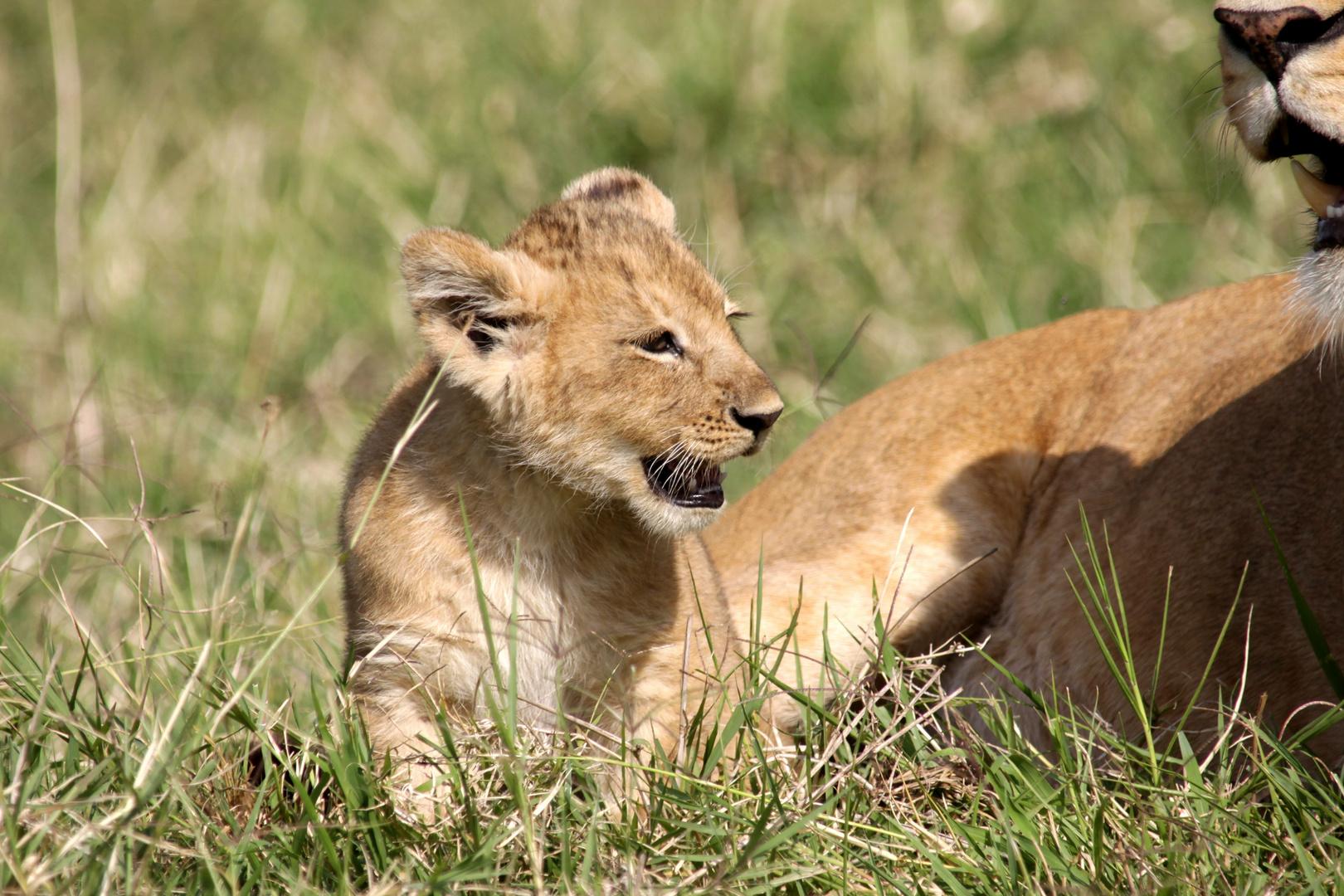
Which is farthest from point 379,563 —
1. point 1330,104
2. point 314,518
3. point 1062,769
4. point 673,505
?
point 314,518

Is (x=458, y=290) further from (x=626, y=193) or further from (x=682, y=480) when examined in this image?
(x=626, y=193)

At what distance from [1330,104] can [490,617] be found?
1731mm

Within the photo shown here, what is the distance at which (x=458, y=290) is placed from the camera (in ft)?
8.36

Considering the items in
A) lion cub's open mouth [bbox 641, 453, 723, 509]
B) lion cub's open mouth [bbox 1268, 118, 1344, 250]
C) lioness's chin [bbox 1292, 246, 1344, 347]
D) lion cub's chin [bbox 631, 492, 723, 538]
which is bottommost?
lion cub's chin [bbox 631, 492, 723, 538]

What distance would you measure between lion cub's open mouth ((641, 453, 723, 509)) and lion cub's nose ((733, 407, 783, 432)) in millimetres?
102

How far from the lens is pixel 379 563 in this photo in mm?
2633

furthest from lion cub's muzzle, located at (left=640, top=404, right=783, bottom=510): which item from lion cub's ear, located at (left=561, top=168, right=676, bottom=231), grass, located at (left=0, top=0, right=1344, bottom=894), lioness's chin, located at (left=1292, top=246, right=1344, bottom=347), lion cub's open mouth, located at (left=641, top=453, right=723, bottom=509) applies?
lioness's chin, located at (left=1292, top=246, right=1344, bottom=347)

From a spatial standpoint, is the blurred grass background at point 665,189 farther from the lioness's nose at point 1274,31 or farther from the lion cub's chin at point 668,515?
the lioness's nose at point 1274,31

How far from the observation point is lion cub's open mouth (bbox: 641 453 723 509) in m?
2.59

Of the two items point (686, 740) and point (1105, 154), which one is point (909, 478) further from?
point (1105, 154)

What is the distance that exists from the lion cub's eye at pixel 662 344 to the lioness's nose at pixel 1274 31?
1123 millimetres

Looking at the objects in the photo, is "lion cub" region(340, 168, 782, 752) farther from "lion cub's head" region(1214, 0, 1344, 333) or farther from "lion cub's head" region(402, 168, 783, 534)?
"lion cub's head" region(1214, 0, 1344, 333)

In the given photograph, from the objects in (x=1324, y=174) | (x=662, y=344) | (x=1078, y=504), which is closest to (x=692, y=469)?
(x=662, y=344)

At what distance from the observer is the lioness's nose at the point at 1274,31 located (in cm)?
229
